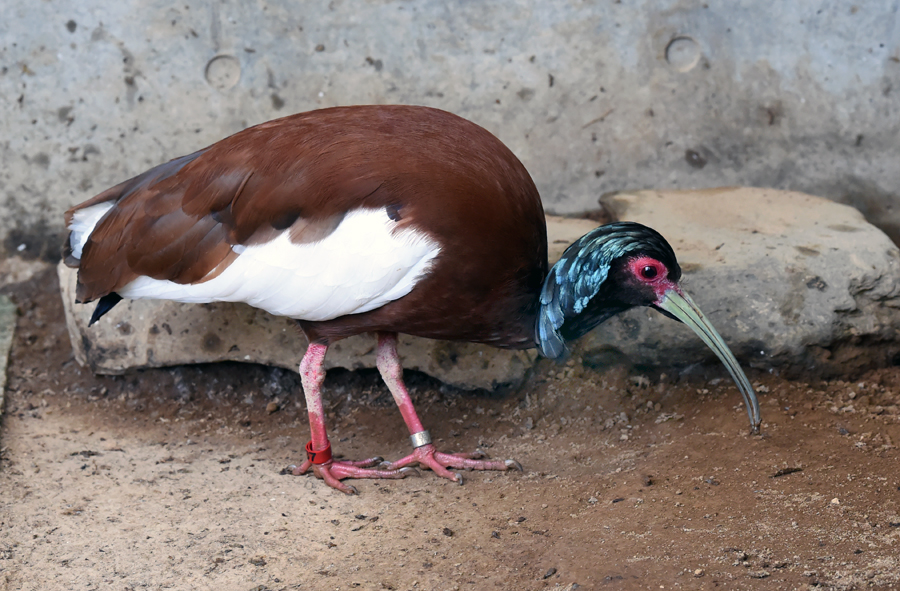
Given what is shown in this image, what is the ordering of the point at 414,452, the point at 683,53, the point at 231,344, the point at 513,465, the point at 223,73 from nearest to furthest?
the point at 513,465
the point at 414,452
the point at 231,344
the point at 683,53
the point at 223,73

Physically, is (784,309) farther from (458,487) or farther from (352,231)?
(352,231)

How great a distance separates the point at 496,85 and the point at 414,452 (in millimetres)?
2018

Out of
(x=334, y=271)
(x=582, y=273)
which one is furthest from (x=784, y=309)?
(x=334, y=271)

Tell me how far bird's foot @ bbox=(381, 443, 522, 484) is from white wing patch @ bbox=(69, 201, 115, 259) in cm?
149

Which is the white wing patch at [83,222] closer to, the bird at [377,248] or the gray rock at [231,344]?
the bird at [377,248]

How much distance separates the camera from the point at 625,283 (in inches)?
106

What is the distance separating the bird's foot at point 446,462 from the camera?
3.04 m

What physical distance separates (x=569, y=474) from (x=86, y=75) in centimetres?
316

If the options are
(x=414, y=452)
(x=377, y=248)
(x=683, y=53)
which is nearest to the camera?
(x=377, y=248)

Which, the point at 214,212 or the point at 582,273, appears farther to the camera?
the point at 214,212

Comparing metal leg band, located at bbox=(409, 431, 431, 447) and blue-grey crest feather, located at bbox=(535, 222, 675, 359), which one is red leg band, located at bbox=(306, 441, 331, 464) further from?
blue-grey crest feather, located at bbox=(535, 222, 675, 359)

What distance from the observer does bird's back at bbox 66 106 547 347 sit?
2.70 metres

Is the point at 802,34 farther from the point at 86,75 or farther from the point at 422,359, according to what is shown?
the point at 86,75

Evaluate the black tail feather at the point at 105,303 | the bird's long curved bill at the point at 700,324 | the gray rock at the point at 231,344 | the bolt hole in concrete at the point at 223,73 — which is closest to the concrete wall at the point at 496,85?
the bolt hole in concrete at the point at 223,73
